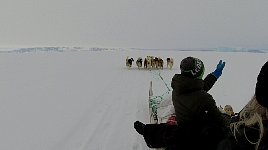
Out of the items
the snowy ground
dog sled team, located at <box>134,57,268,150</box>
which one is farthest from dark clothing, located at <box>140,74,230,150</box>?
the snowy ground

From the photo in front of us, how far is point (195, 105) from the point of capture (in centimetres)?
321

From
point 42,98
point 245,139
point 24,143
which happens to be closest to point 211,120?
point 245,139

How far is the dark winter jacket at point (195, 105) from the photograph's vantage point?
321 centimetres

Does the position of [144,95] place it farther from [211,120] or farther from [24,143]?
[211,120]

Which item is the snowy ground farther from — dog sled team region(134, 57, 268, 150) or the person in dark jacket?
the person in dark jacket

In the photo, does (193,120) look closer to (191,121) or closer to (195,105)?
(191,121)

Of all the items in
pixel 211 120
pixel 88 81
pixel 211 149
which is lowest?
pixel 88 81

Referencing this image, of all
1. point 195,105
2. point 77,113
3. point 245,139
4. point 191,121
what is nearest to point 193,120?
point 191,121

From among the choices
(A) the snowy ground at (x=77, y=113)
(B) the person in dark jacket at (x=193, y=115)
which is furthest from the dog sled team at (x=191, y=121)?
(A) the snowy ground at (x=77, y=113)

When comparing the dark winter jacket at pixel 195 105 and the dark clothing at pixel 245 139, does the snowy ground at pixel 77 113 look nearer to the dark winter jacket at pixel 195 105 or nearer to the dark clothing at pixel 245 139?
the dark winter jacket at pixel 195 105

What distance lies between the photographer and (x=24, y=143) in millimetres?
5078

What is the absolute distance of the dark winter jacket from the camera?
3211mm

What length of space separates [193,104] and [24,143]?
9.39 ft

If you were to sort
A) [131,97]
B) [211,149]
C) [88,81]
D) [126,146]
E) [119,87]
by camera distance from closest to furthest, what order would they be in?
[211,149] < [126,146] < [131,97] < [119,87] < [88,81]
